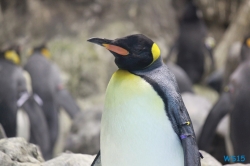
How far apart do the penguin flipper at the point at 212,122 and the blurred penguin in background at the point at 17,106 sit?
1788 mm

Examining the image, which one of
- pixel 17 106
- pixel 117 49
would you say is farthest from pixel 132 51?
pixel 17 106

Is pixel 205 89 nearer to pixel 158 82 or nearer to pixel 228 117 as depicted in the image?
pixel 228 117

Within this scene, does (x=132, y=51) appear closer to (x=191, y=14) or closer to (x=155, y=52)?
(x=155, y=52)

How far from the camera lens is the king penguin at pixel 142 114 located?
2.35 metres

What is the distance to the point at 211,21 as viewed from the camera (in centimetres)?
1176

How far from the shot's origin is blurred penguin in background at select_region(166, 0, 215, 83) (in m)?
10.4

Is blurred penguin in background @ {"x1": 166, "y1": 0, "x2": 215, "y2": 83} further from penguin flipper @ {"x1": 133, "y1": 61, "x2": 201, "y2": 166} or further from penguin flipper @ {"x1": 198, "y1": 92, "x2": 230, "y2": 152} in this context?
penguin flipper @ {"x1": 133, "y1": 61, "x2": 201, "y2": 166}

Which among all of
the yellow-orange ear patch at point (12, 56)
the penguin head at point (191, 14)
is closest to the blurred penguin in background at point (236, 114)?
the yellow-orange ear patch at point (12, 56)

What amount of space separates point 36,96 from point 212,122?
2.85 m

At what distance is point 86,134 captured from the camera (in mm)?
5594

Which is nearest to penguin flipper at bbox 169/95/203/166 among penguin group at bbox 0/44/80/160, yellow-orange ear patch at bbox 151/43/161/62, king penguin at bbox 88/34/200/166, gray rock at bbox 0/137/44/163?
king penguin at bbox 88/34/200/166

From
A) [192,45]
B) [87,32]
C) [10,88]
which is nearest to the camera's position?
[10,88]

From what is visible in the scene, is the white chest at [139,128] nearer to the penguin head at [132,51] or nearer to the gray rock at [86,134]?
the penguin head at [132,51]

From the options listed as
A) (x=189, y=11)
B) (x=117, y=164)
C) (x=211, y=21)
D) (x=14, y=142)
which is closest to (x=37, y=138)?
(x=14, y=142)
